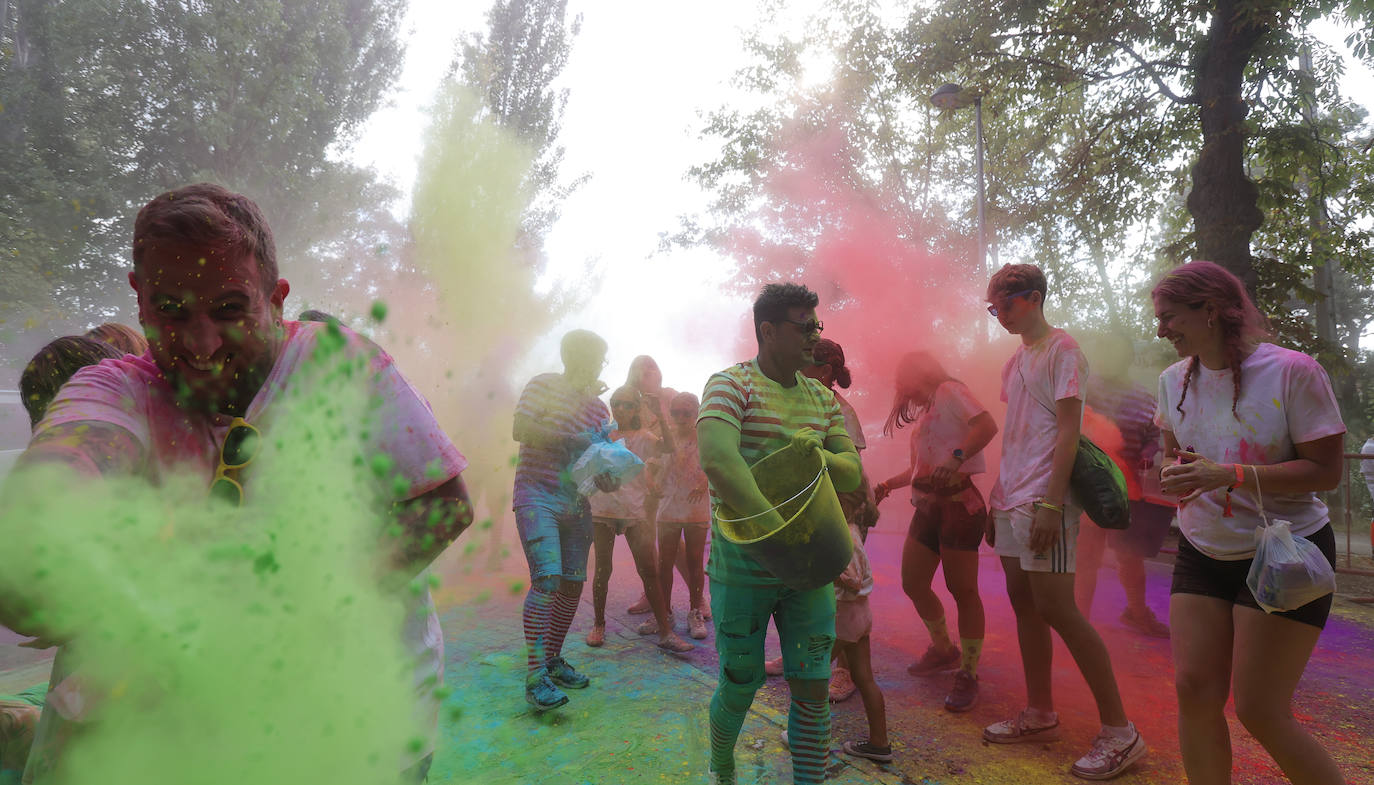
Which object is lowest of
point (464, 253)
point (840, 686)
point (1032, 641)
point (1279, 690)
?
point (840, 686)

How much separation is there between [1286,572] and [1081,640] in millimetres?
1148

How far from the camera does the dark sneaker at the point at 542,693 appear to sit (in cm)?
385

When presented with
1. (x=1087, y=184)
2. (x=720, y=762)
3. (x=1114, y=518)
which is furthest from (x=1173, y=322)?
(x=1087, y=184)

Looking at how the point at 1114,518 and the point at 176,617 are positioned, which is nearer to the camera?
the point at 176,617

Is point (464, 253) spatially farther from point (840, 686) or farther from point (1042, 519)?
point (1042, 519)

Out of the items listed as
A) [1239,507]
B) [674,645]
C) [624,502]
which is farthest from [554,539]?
[1239,507]

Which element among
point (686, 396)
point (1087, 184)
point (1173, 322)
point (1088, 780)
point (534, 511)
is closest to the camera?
point (1173, 322)

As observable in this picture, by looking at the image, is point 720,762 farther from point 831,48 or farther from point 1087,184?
point 831,48

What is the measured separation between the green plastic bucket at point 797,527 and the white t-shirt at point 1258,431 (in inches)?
50.2

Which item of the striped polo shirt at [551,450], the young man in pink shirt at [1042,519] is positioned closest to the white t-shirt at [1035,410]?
the young man in pink shirt at [1042,519]

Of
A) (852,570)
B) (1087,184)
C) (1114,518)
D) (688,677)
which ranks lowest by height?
Answer: (688,677)

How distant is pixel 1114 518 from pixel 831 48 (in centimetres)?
1741

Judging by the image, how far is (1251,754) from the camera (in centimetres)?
327

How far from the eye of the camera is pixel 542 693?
12.7 feet
